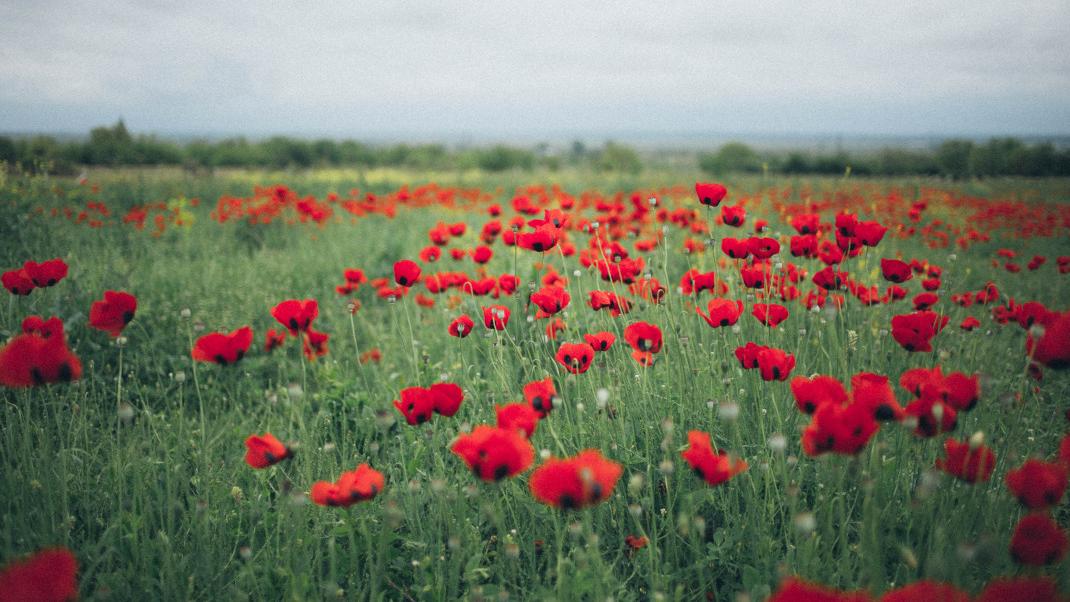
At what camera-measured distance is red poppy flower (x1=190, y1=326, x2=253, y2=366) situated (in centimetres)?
154

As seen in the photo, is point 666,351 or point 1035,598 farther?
point 666,351

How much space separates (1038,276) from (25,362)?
26.7 feet

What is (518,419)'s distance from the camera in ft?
4.16

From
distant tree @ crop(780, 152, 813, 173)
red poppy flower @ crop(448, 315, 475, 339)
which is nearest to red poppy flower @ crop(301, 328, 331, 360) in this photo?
red poppy flower @ crop(448, 315, 475, 339)

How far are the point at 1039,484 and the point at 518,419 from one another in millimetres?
998

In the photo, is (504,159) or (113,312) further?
(504,159)

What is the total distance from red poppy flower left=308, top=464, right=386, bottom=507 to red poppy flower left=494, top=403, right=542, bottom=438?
316 millimetres

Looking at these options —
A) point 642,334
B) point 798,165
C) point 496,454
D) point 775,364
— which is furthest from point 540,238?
point 798,165

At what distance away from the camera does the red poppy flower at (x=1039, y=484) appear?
0.97 m

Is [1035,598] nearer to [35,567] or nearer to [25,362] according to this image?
[35,567]

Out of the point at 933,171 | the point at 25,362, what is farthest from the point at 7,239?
the point at 933,171

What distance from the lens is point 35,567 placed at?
784 mm

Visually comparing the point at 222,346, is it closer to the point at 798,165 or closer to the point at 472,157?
the point at 798,165

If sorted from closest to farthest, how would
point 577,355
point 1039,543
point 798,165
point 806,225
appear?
point 1039,543 < point 577,355 < point 806,225 < point 798,165
